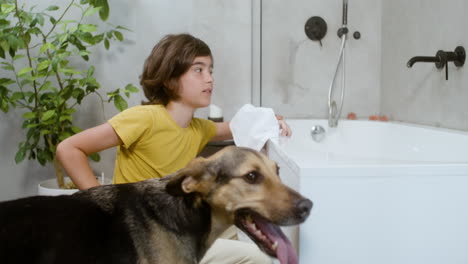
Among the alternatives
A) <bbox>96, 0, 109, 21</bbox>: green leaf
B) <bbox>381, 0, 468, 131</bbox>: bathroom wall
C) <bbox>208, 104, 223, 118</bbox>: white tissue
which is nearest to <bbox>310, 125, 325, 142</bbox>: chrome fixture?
<bbox>381, 0, 468, 131</bbox>: bathroom wall

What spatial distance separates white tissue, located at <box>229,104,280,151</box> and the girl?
0.19m

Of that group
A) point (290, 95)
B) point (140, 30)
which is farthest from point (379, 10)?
point (140, 30)

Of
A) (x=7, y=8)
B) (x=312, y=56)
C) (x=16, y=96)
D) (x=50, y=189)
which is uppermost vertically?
(x=7, y=8)

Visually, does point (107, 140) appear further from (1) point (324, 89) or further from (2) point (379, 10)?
(2) point (379, 10)

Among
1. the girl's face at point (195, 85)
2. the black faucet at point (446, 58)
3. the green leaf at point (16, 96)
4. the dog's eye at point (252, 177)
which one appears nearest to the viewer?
the dog's eye at point (252, 177)

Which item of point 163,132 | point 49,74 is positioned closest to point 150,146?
point 163,132

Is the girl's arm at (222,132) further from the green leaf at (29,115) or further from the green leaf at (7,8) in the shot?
the green leaf at (7,8)

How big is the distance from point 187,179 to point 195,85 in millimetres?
647

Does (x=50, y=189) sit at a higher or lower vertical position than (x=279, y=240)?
lower

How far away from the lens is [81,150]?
45.4 inches

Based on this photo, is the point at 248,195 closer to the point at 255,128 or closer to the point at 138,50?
the point at 255,128

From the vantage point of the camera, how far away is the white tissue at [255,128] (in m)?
1.52

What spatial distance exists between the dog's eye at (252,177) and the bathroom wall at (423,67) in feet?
4.29

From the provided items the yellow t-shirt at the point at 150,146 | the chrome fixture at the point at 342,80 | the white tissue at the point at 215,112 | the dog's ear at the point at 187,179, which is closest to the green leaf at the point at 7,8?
the yellow t-shirt at the point at 150,146
